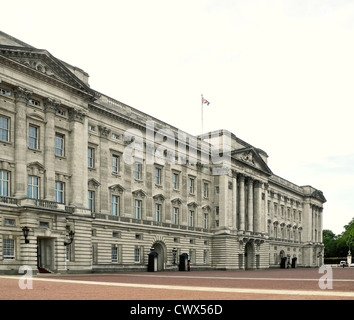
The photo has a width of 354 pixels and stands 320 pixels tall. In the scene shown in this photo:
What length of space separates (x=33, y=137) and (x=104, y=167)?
432 inches

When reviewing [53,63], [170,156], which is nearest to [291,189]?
[170,156]

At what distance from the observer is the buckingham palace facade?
143 feet

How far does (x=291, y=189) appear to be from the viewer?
113000mm

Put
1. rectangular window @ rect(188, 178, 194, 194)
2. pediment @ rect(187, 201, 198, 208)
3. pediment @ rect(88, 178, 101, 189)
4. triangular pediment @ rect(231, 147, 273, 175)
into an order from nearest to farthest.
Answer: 1. pediment @ rect(88, 178, 101, 189)
2. pediment @ rect(187, 201, 198, 208)
3. rectangular window @ rect(188, 178, 194, 194)
4. triangular pediment @ rect(231, 147, 273, 175)

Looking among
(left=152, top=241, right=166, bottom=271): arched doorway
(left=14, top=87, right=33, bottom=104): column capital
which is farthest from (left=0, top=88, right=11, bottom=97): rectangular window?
(left=152, top=241, right=166, bottom=271): arched doorway

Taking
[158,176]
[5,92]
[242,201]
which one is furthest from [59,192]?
[242,201]

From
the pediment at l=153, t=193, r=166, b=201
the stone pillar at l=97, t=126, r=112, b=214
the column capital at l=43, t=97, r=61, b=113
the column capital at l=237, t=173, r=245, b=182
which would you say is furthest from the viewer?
the column capital at l=237, t=173, r=245, b=182

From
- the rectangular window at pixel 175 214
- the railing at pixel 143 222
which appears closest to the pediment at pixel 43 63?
the railing at pixel 143 222

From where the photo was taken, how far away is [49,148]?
46844 millimetres

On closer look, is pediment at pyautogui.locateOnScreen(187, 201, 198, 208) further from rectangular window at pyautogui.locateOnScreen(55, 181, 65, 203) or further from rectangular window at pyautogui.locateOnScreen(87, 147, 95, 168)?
rectangular window at pyautogui.locateOnScreen(55, 181, 65, 203)

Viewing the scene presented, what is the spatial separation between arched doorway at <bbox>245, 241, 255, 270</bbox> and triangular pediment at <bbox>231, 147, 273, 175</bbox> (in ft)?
44.3

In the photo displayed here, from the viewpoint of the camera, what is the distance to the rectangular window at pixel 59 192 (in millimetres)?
48031

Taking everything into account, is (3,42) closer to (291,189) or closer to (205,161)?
(205,161)
